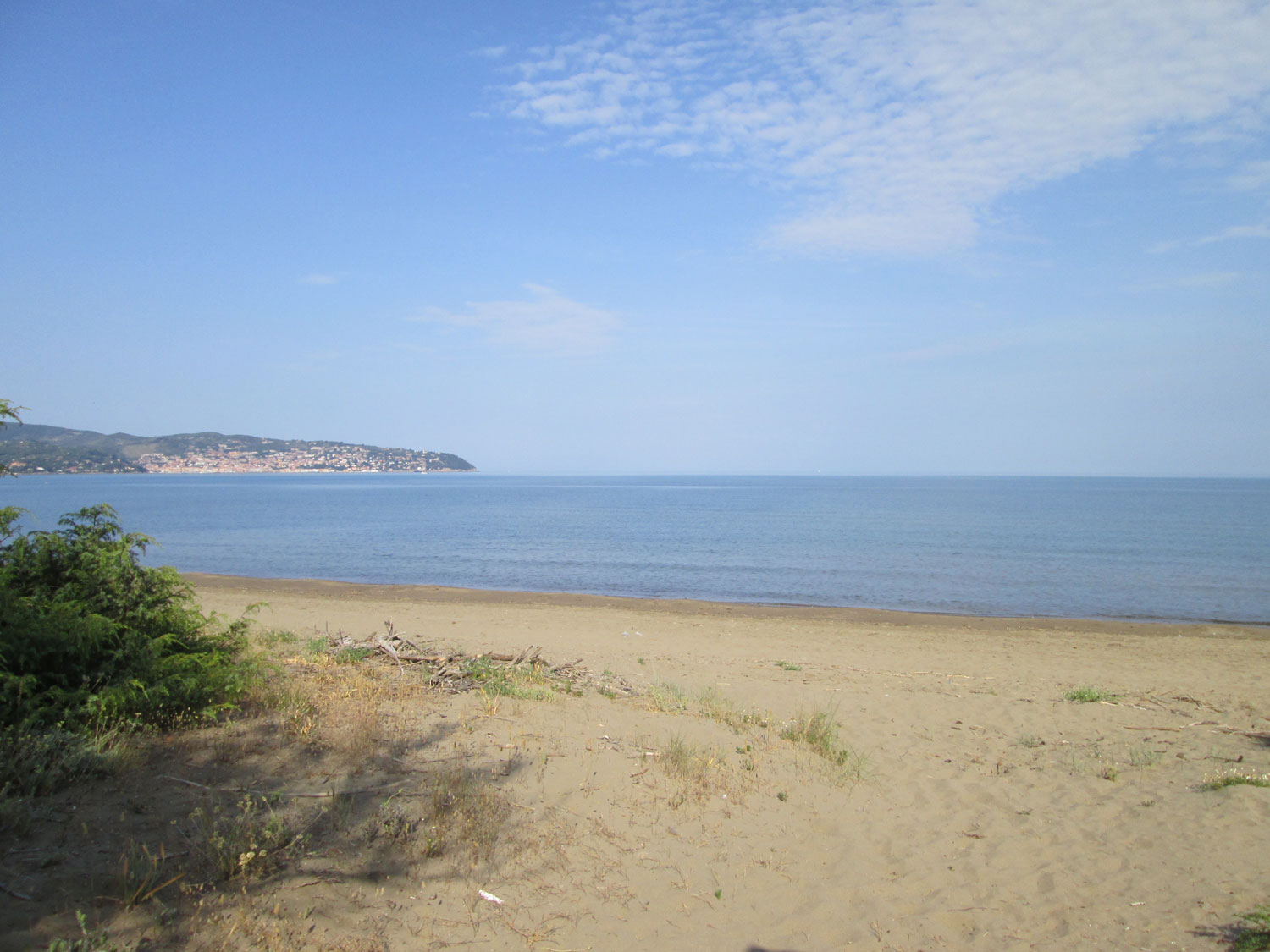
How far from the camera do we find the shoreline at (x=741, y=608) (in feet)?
70.3

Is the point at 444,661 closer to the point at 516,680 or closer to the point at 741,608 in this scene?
the point at 516,680

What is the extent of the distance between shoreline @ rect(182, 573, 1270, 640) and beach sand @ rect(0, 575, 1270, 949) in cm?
1015

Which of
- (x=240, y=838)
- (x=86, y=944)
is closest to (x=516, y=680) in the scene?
(x=240, y=838)

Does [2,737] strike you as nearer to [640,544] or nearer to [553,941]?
[553,941]

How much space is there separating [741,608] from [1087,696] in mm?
12914

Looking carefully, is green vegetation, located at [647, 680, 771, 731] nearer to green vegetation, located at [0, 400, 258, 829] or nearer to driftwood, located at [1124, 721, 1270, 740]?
green vegetation, located at [0, 400, 258, 829]

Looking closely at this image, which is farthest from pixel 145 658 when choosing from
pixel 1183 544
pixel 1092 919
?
pixel 1183 544

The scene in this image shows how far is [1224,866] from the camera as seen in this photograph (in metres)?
6.07

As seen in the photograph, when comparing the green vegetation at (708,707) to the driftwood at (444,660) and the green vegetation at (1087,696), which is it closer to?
the driftwood at (444,660)

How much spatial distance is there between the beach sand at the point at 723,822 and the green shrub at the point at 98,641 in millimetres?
575

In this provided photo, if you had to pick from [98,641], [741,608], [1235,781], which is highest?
[98,641]

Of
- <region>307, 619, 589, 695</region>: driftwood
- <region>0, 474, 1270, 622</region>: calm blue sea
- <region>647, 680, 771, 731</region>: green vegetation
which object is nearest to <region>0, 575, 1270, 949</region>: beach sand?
<region>647, 680, 771, 731</region>: green vegetation

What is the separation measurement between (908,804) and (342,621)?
14.8m

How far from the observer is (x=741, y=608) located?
2406cm
